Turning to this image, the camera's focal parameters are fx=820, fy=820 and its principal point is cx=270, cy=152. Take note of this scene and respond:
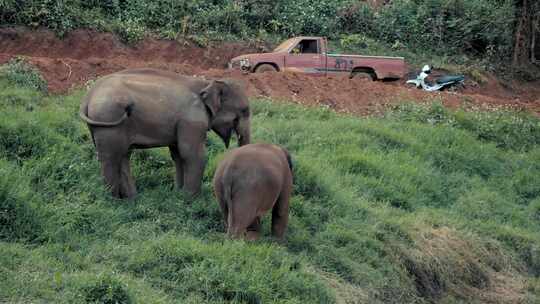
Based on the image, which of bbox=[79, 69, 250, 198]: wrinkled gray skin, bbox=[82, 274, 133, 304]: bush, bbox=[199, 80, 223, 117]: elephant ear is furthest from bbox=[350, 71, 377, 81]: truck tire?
bbox=[82, 274, 133, 304]: bush

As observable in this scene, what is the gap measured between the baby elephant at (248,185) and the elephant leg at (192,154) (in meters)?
0.65

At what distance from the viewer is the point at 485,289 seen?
1042 centimetres

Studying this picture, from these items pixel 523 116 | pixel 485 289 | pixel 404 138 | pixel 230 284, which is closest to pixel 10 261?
pixel 230 284

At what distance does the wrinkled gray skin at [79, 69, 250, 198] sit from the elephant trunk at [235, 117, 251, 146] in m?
0.01

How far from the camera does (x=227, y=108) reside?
9656 mm

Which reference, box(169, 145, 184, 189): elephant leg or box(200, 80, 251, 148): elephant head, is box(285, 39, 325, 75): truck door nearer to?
box(200, 80, 251, 148): elephant head

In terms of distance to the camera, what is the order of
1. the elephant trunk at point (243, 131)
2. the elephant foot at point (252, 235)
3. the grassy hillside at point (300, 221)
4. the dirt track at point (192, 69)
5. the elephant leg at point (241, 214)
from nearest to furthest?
the grassy hillside at point (300, 221) → the elephant leg at point (241, 214) → the elephant foot at point (252, 235) → the elephant trunk at point (243, 131) → the dirt track at point (192, 69)

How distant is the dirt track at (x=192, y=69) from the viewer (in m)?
15.3

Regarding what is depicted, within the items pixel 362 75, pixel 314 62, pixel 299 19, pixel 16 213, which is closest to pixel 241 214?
pixel 16 213

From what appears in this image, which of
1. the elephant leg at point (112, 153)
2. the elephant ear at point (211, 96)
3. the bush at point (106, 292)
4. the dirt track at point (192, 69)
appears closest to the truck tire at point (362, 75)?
the dirt track at point (192, 69)

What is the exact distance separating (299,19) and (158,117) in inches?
722

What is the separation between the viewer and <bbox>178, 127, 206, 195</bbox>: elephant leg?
30.2ft

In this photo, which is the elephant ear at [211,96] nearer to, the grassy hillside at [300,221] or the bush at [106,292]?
the grassy hillside at [300,221]

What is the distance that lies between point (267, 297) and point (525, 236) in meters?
5.41
